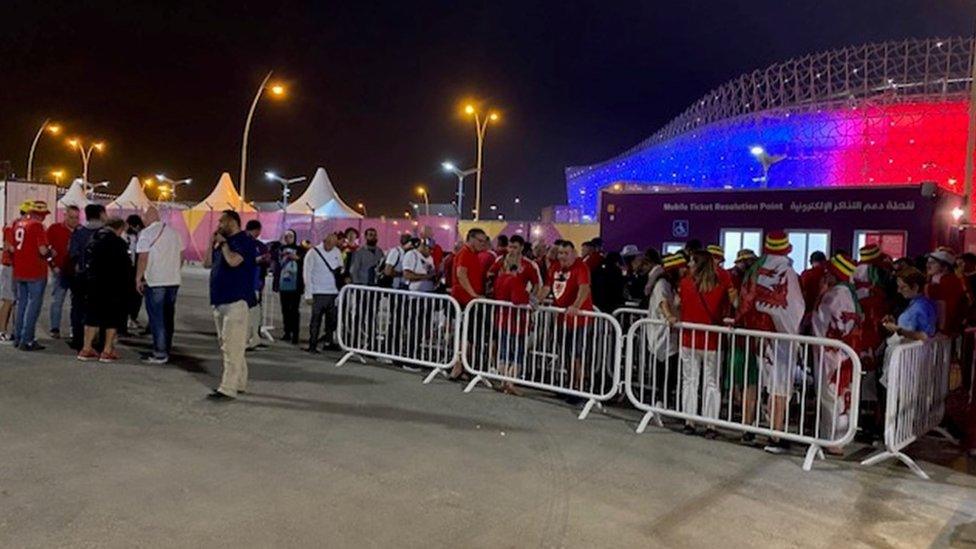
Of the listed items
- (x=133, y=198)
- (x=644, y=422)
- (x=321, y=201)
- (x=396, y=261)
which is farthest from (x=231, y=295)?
(x=133, y=198)

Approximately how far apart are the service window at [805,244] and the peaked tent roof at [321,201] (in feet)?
95.7

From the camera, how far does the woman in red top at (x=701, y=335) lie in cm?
700

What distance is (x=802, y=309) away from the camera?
6844mm

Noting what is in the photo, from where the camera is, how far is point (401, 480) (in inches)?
211

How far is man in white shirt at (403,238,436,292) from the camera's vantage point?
10594mm

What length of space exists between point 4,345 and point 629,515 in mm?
9143

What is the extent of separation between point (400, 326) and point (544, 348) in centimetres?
226

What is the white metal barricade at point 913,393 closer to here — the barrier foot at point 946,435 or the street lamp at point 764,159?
the barrier foot at point 946,435

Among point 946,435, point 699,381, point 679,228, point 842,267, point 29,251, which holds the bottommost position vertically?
point 946,435

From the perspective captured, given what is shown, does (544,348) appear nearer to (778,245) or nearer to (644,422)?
(644,422)

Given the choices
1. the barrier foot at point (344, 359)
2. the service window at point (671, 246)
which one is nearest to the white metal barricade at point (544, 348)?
the barrier foot at point (344, 359)

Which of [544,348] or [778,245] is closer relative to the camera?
[778,245]

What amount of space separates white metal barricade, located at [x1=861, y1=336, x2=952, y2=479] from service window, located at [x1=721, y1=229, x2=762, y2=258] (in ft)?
16.9

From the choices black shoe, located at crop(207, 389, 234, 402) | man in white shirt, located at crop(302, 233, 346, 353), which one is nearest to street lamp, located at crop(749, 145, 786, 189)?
man in white shirt, located at crop(302, 233, 346, 353)
